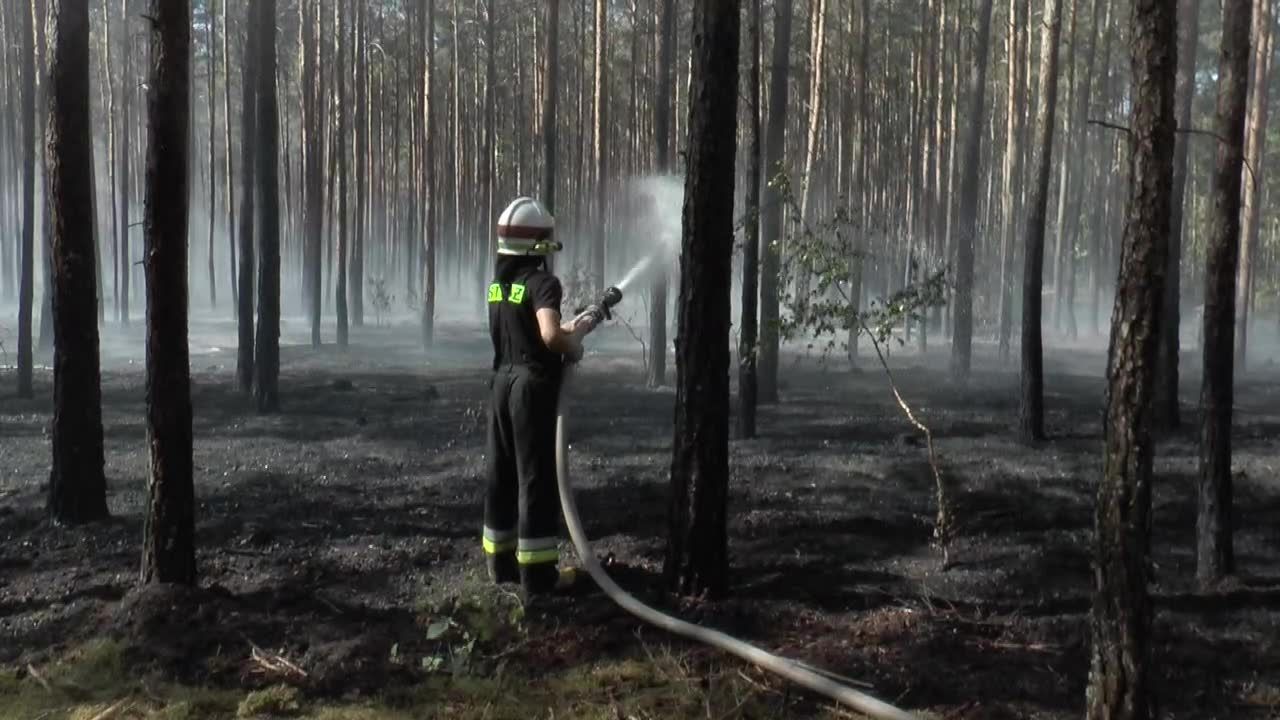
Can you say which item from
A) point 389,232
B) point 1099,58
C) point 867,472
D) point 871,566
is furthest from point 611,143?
point 871,566

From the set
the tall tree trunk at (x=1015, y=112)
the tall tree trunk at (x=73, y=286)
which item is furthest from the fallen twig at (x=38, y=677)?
the tall tree trunk at (x=1015, y=112)

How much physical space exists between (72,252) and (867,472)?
6.87 m

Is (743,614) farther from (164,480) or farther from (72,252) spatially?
(72,252)

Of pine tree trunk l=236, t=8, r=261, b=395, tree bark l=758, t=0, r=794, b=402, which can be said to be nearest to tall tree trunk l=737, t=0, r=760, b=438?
tree bark l=758, t=0, r=794, b=402

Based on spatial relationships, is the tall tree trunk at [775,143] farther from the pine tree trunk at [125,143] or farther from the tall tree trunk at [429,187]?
the pine tree trunk at [125,143]

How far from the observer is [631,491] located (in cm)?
935

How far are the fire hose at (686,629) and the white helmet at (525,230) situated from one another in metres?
0.47

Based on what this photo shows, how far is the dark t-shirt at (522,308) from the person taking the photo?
5.77 meters

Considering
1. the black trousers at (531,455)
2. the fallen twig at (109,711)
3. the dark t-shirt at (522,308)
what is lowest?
the fallen twig at (109,711)

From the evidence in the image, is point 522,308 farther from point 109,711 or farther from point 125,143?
point 125,143

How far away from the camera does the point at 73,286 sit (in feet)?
25.5

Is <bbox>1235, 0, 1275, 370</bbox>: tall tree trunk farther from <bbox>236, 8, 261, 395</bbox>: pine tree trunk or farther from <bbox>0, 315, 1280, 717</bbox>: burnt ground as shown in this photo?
<bbox>236, 8, 261, 395</bbox>: pine tree trunk

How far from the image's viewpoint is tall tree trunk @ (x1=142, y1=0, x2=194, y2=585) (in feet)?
19.3

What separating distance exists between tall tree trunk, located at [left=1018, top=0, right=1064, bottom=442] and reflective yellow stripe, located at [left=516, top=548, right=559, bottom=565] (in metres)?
7.92
